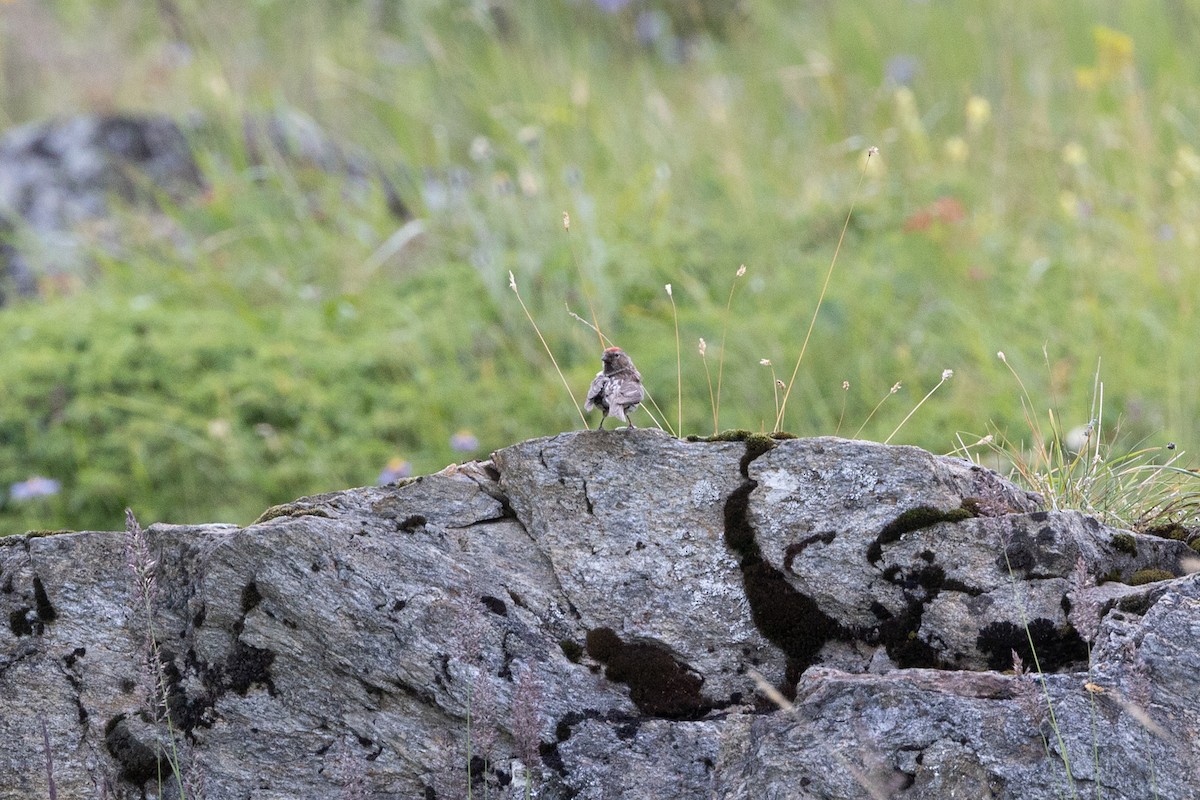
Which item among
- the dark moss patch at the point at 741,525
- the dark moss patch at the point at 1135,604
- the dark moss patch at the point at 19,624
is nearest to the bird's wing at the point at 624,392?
the dark moss patch at the point at 741,525

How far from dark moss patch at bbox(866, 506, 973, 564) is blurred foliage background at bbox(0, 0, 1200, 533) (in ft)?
6.23

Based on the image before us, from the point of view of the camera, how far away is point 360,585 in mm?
2160

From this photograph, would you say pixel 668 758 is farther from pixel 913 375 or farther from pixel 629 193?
pixel 629 193

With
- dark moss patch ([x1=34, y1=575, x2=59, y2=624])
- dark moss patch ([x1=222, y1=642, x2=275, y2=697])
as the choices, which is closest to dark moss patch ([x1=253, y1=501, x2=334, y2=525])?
dark moss patch ([x1=222, y1=642, x2=275, y2=697])

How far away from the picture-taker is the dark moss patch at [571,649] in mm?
2189

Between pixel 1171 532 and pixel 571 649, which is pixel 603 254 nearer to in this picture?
pixel 1171 532

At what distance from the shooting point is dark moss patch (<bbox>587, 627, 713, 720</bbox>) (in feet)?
7.06

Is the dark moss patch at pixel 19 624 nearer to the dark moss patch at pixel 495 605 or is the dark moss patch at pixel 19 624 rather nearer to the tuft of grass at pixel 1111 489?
the dark moss patch at pixel 495 605

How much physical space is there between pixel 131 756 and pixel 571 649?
2.78ft

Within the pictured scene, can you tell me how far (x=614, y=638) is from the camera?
87.3 inches

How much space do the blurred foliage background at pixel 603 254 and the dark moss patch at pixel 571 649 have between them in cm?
202

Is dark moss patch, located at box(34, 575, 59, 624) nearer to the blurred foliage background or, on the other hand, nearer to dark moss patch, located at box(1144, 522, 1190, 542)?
dark moss patch, located at box(1144, 522, 1190, 542)

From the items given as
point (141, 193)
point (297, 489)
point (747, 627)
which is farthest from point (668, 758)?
point (141, 193)

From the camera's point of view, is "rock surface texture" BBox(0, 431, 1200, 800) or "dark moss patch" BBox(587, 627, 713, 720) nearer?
"rock surface texture" BBox(0, 431, 1200, 800)
